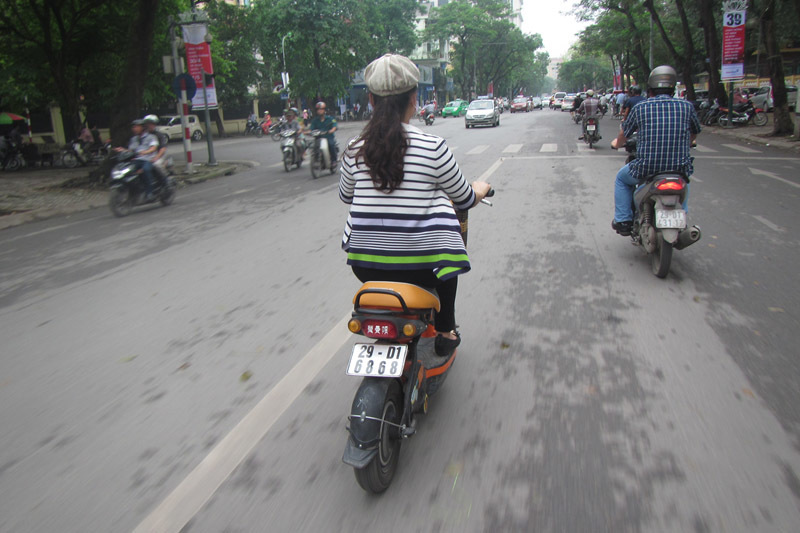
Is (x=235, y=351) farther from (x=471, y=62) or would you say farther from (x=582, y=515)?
(x=471, y=62)

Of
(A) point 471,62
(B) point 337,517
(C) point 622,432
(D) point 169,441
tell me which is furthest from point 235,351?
(A) point 471,62

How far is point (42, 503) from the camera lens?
2639 mm

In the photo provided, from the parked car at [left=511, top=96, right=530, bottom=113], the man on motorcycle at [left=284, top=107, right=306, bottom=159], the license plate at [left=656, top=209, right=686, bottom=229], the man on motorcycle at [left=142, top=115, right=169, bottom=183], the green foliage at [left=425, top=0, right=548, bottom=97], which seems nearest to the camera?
the license plate at [left=656, top=209, right=686, bottom=229]

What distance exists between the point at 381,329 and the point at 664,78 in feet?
13.7

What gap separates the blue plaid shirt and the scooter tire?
12.8 feet

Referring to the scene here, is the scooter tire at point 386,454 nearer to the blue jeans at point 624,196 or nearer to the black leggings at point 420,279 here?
the black leggings at point 420,279

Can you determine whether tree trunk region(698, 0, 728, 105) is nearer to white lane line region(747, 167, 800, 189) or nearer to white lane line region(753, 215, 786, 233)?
white lane line region(747, 167, 800, 189)

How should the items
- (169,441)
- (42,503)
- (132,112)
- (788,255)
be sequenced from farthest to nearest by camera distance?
(132,112)
(788,255)
(169,441)
(42,503)

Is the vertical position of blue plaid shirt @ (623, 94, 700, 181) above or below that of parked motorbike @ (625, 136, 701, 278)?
above

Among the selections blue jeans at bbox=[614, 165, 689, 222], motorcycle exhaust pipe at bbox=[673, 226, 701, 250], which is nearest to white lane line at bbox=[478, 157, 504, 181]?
blue jeans at bbox=[614, 165, 689, 222]

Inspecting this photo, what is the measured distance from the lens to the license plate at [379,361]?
8.42 feet

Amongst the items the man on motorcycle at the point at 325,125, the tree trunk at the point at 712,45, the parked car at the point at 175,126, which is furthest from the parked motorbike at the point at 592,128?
the parked car at the point at 175,126

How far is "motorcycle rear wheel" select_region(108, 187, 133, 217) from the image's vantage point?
10703 millimetres

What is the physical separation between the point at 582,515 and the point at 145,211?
1056 centimetres
